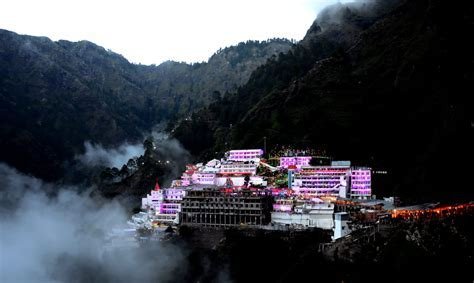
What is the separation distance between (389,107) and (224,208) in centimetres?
3242

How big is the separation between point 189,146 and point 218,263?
5661 cm

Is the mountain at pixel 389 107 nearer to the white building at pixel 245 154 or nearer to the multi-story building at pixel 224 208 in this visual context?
the white building at pixel 245 154

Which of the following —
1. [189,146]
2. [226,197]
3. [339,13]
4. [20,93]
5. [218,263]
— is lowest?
[218,263]

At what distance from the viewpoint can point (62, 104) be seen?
162 m

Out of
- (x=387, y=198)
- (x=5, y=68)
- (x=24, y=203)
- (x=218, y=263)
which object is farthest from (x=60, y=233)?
(x=5, y=68)

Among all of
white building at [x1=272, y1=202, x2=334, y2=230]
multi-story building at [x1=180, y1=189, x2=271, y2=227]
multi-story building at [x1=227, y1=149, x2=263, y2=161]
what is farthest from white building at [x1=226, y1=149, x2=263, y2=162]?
white building at [x1=272, y1=202, x2=334, y2=230]

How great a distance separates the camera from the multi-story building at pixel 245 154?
95250mm

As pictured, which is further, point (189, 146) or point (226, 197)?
point (189, 146)

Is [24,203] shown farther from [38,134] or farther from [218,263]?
[218,263]

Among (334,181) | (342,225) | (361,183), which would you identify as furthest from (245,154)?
(342,225)

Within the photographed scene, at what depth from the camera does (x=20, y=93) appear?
6299 inches

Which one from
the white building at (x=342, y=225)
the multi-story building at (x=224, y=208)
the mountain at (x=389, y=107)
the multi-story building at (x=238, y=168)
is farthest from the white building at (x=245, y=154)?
the white building at (x=342, y=225)

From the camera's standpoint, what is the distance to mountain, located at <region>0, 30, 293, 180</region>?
5679 inches

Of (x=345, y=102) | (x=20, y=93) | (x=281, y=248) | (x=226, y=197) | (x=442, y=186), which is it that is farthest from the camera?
(x=20, y=93)
